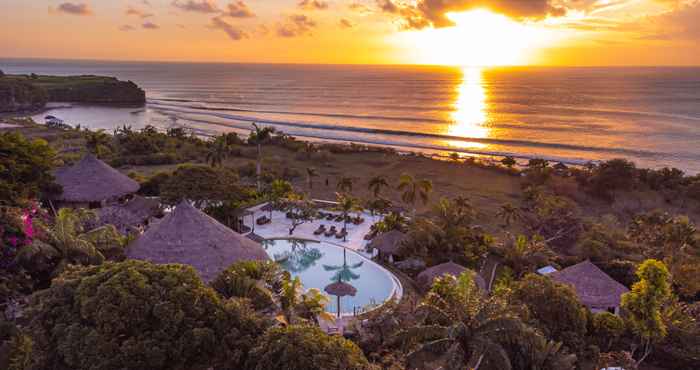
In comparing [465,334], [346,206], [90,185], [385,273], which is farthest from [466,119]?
[465,334]

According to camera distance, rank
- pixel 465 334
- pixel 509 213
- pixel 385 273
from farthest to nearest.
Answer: pixel 509 213, pixel 385 273, pixel 465 334

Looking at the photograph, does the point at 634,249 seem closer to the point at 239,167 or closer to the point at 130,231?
the point at 130,231

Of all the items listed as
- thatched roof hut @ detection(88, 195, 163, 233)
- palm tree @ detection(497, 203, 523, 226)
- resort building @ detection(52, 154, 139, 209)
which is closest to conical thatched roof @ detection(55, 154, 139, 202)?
resort building @ detection(52, 154, 139, 209)

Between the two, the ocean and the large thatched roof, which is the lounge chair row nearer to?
the large thatched roof

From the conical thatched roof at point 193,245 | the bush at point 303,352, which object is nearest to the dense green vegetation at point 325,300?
the bush at point 303,352

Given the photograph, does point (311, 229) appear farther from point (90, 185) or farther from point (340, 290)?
point (90, 185)

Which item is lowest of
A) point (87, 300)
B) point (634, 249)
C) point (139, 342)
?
point (634, 249)

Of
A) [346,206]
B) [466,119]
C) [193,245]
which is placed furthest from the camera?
[466,119]

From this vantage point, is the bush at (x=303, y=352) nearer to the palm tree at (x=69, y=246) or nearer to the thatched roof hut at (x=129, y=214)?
the palm tree at (x=69, y=246)

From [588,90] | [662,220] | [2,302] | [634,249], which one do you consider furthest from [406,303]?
[588,90]
